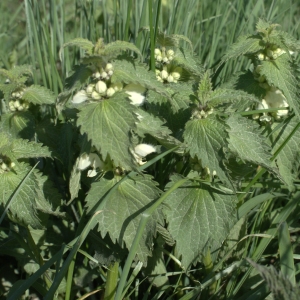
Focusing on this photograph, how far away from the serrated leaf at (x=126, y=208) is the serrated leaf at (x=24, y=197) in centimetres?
15

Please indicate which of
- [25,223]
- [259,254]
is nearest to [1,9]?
[25,223]

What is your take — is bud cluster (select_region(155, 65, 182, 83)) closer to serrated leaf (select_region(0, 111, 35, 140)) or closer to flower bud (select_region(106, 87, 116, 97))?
flower bud (select_region(106, 87, 116, 97))

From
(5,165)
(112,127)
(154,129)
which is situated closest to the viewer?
(112,127)

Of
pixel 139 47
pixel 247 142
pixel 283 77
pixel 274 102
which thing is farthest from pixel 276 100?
pixel 139 47

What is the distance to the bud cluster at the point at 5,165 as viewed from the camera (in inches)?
49.9

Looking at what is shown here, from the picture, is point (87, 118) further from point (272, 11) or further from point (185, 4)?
point (272, 11)

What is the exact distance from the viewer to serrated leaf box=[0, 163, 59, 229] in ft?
3.90

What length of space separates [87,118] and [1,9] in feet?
9.30

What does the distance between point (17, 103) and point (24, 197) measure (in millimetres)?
415

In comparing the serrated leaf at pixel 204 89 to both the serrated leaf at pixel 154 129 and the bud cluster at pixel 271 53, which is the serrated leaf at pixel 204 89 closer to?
the serrated leaf at pixel 154 129

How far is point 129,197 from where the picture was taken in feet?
3.91

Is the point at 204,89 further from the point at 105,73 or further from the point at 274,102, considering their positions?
the point at 274,102

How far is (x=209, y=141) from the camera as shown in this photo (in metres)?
1.16

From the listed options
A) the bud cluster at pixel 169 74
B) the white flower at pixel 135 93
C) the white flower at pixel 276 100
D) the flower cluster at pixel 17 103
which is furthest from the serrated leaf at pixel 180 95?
the flower cluster at pixel 17 103
